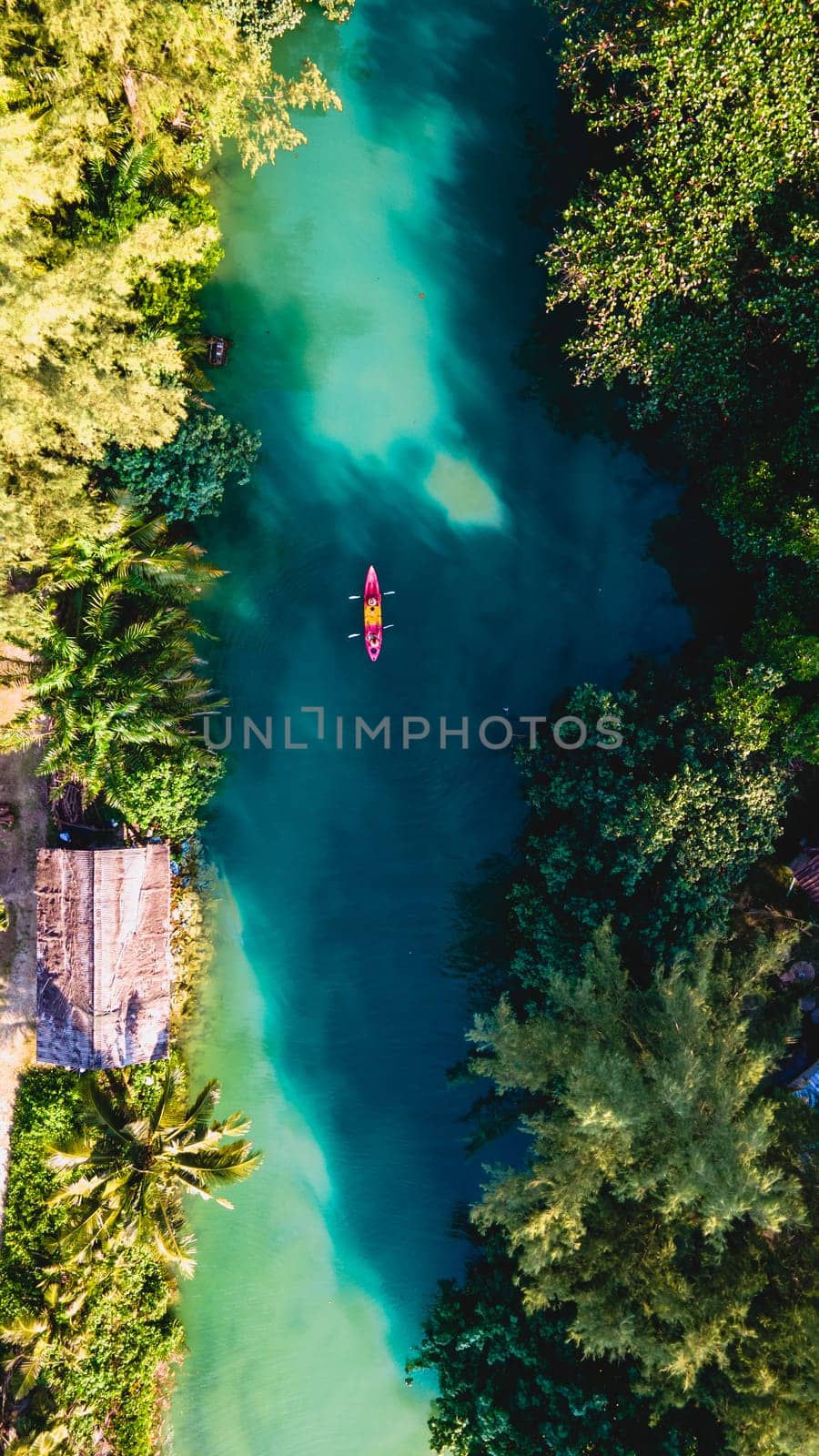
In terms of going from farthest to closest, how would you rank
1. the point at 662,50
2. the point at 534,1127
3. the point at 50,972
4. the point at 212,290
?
1. the point at 212,290
2. the point at 50,972
3. the point at 534,1127
4. the point at 662,50

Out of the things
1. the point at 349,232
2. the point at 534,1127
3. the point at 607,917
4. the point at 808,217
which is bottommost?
the point at 534,1127

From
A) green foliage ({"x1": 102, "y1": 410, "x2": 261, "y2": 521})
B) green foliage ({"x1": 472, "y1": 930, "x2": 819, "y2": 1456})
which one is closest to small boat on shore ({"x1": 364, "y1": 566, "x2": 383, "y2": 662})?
green foliage ({"x1": 102, "y1": 410, "x2": 261, "y2": 521})

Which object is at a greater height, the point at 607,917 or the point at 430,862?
the point at 430,862

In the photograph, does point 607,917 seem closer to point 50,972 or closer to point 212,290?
point 50,972

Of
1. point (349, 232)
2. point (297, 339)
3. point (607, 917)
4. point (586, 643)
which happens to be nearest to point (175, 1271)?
point (607, 917)

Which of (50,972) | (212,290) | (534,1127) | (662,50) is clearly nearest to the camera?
(662,50)

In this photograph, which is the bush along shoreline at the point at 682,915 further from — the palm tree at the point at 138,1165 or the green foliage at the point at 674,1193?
the palm tree at the point at 138,1165

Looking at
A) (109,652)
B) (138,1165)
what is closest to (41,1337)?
(138,1165)

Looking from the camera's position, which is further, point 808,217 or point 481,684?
point 481,684
